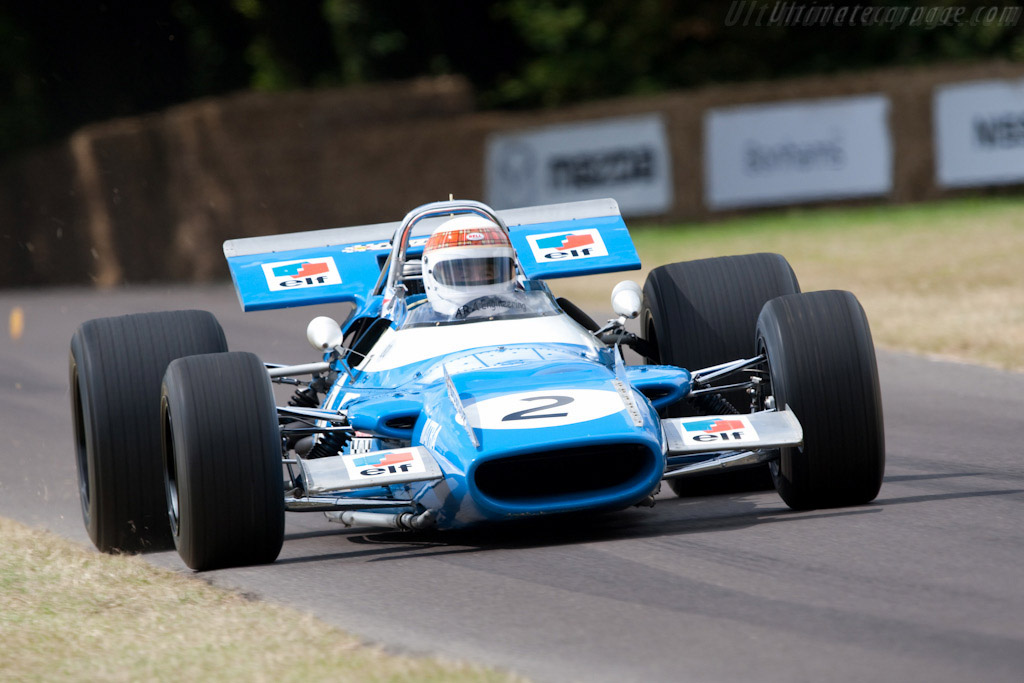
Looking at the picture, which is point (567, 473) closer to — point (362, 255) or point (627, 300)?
point (627, 300)

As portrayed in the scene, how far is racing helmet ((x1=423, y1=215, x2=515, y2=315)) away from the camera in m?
7.60

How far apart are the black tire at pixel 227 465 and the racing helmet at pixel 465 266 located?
4.23ft

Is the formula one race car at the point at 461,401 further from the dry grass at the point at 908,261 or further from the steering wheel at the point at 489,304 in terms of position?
the dry grass at the point at 908,261

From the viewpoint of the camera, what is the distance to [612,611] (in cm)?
550

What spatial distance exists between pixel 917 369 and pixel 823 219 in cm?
1299

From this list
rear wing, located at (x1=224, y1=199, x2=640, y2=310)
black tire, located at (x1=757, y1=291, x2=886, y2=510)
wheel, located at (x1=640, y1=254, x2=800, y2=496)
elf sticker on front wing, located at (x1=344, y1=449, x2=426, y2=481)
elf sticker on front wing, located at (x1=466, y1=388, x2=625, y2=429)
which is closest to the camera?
elf sticker on front wing, located at (x1=466, y1=388, x2=625, y2=429)

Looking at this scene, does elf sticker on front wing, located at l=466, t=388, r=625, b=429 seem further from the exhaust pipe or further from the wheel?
the wheel

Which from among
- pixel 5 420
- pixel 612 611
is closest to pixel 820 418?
pixel 612 611

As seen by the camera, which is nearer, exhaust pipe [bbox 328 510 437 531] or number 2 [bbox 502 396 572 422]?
number 2 [bbox 502 396 572 422]

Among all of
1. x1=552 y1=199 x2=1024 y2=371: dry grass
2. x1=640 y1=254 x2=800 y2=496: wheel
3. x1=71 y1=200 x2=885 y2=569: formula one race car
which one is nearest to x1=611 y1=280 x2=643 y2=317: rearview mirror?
x1=71 y1=200 x2=885 y2=569: formula one race car

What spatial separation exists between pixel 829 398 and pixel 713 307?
4.82 ft

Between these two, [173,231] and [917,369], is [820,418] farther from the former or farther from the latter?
[173,231]

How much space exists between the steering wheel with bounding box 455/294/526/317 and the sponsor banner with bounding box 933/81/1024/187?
19059mm

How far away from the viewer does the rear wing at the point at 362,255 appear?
8367 mm
